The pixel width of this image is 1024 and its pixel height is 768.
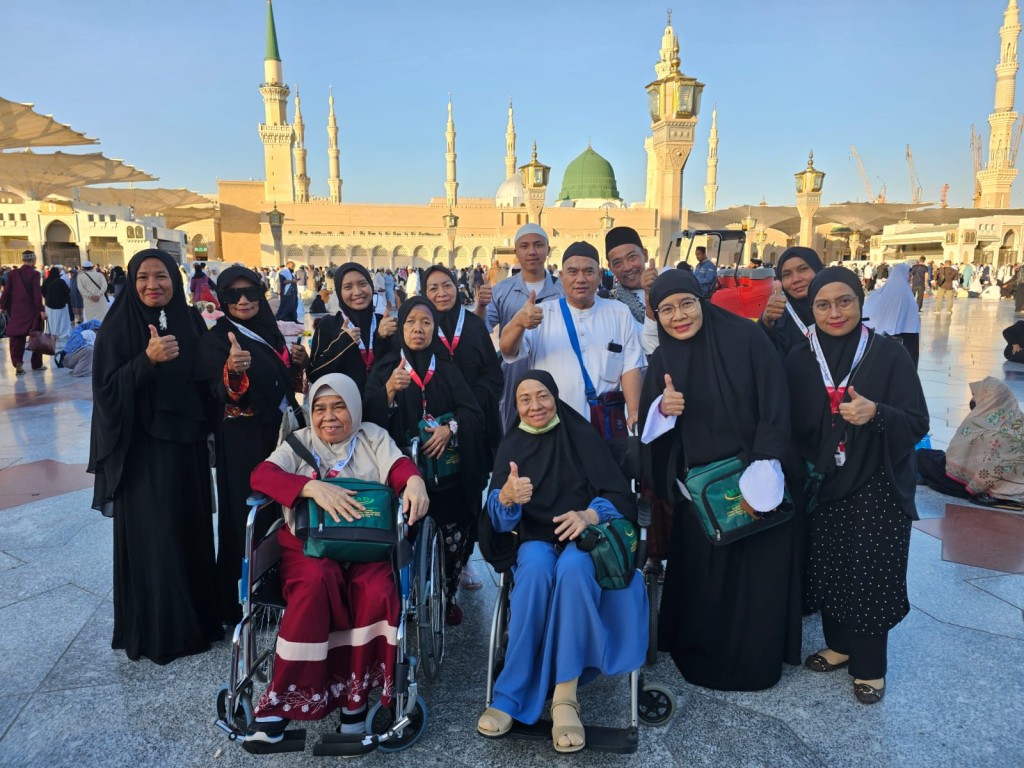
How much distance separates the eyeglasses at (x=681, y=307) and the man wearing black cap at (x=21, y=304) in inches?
348

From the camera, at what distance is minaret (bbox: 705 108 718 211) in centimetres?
4653

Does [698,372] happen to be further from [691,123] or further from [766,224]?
[766,224]

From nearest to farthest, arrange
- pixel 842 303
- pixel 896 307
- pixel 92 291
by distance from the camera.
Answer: pixel 842 303, pixel 896 307, pixel 92 291

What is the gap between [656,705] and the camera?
80.5 inches

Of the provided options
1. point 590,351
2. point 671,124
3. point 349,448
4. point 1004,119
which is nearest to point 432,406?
point 349,448

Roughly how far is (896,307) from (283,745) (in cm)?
580

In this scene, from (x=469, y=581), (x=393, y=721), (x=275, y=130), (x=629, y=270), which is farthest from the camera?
(x=275, y=130)

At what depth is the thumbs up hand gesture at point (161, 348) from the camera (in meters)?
2.17

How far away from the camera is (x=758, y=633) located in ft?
Result: 7.11

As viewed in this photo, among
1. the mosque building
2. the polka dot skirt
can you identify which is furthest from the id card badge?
the mosque building

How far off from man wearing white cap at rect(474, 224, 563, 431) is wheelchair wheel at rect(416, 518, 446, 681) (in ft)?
2.88

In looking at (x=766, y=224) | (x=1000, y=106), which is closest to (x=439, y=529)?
(x=766, y=224)

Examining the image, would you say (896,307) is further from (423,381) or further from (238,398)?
(238,398)

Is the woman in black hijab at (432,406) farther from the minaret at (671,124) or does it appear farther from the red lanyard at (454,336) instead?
the minaret at (671,124)
